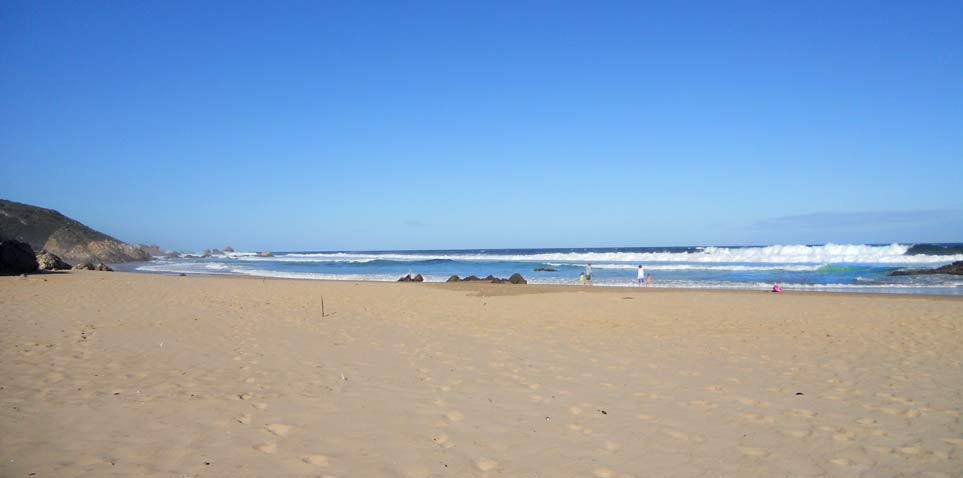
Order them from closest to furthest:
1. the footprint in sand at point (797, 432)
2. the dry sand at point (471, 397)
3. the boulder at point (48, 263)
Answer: the dry sand at point (471, 397) < the footprint in sand at point (797, 432) < the boulder at point (48, 263)

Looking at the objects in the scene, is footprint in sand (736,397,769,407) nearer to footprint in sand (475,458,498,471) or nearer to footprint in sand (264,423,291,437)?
footprint in sand (475,458,498,471)

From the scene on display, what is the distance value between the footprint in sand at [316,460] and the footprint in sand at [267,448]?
255 mm

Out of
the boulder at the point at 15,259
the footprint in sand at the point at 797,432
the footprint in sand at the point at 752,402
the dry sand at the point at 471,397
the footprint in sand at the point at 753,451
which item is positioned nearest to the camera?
the dry sand at the point at 471,397

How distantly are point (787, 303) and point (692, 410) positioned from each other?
12.4m

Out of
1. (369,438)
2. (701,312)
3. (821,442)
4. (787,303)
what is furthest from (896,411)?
(787,303)

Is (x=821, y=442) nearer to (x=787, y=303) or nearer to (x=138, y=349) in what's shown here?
(x=138, y=349)

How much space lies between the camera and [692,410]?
5.14 m

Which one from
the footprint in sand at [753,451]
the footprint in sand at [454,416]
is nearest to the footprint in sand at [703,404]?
the footprint in sand at [753,451]

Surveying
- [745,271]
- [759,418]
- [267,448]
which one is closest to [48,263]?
[267,448]

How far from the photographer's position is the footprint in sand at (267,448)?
3.81 metres

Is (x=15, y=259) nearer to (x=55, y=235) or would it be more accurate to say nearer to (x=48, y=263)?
(x=48, y=263)

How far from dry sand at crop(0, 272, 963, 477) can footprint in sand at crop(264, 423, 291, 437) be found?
0.03 meters

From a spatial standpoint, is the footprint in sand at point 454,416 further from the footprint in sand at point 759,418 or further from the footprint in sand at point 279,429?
the footprint in sand at point 759,418

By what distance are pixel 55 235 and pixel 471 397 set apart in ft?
205
